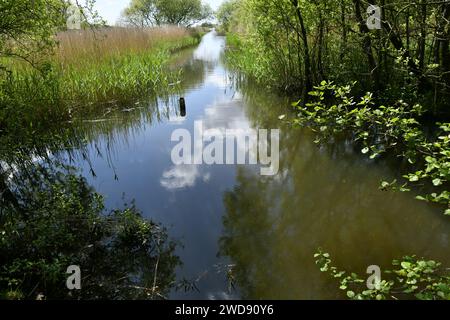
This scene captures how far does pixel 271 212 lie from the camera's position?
436 cm

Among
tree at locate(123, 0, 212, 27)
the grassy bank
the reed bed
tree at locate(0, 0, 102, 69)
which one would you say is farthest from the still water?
tree at locate(123, 0, 212, 27)

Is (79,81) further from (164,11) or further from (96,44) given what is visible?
(164,11)

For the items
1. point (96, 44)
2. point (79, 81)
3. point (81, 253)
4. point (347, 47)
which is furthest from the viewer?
point (96, 44)

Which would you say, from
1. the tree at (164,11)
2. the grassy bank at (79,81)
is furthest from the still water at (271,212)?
the tree at (164,11)

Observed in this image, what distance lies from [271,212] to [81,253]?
2.28 m

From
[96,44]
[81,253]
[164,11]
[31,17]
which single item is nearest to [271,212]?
[81,253]

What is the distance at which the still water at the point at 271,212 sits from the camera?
10.9ft

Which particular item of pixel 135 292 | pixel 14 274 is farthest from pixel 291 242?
pixel 14 274

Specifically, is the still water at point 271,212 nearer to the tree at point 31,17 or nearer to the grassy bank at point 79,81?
the grassy bank at point 79,81

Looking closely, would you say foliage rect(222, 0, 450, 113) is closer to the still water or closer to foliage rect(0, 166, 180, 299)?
the still water

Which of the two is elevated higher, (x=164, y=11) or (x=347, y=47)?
(x=164, y=11)

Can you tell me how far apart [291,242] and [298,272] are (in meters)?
0.50

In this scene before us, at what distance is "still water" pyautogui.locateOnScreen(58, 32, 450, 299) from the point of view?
333 centimetres
